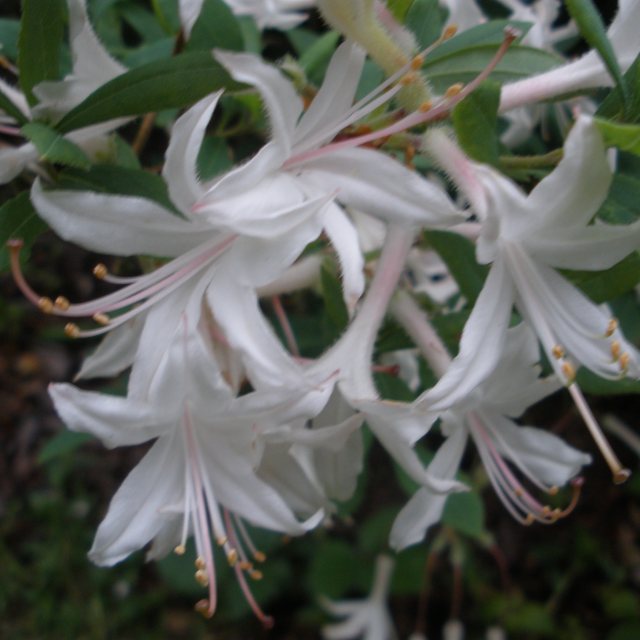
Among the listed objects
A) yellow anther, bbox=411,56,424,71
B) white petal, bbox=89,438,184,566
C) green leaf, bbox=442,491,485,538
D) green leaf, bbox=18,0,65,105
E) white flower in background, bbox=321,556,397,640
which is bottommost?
white flower in background, bbox=321,556,397,640

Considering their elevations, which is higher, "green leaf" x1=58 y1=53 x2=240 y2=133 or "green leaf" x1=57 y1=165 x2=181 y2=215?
"green leaf" x1=58 y1=53 x2=240 y2=133

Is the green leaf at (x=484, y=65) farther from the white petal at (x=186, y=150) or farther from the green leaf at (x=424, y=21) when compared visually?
the white petal at (x=186, y=150)

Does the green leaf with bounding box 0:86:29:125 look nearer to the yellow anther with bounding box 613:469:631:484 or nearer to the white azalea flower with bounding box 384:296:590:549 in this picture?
the white azalea flower with bounding box 384:296:590:549

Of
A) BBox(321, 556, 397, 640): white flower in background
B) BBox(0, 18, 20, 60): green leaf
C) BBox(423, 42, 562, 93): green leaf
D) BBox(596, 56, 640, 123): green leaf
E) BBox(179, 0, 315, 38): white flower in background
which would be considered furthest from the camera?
BBox(321, 556, 397, 640): white flower in background

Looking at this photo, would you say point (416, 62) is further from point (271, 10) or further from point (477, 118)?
point (271, 10)

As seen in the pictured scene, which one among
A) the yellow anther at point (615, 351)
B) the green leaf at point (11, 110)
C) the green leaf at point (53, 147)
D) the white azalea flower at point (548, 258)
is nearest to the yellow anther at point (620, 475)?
the white azalea flower at point (548, 258)

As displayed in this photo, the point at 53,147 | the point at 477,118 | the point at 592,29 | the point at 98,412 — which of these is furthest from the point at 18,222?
the point at 592,29

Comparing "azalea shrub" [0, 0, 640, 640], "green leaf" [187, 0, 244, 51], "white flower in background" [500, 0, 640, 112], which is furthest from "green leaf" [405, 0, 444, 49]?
"green leaf" [187, 0, 244, 51]
